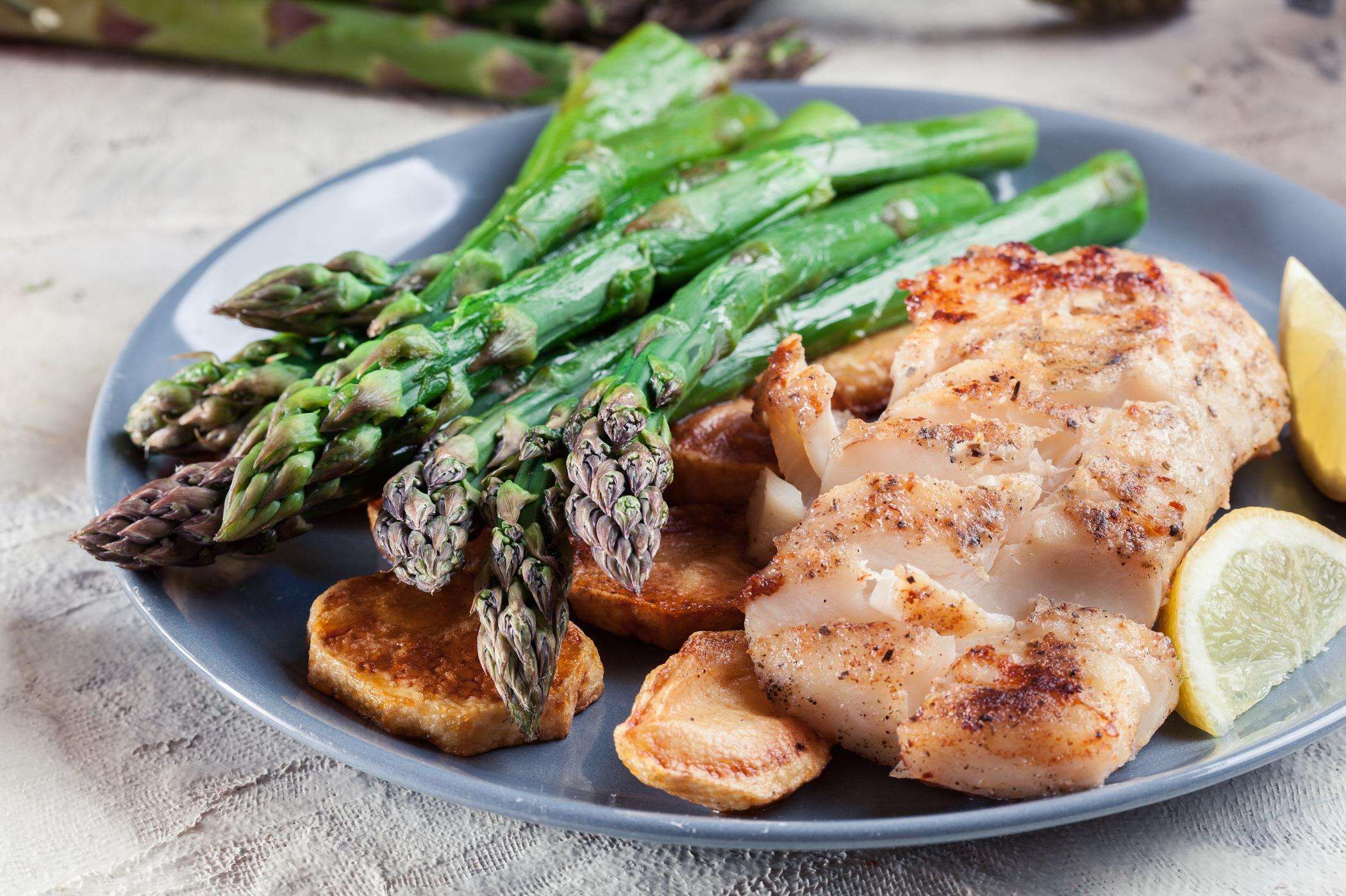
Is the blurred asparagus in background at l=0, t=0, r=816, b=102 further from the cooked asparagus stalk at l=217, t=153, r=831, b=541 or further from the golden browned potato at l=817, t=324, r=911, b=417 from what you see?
the golden browned potato at l=817, t=324, r=911, b=417

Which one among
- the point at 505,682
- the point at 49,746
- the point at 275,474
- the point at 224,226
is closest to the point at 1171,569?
the point at 505,682

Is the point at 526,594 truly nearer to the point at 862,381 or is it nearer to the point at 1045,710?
the point at 1045,710

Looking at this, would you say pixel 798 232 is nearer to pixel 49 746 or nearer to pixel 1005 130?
pixel 1005 130

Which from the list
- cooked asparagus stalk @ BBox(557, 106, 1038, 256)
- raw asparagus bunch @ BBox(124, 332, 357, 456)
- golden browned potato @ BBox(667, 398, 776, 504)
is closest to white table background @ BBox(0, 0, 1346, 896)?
raw asparagus bunch @ BBox(124, 332, 357, 456)

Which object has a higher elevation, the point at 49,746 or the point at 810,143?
the point at 810,143

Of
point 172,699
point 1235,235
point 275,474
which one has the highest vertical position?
point 275,474

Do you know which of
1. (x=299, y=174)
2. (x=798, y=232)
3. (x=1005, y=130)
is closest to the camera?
(x=798, y=232)

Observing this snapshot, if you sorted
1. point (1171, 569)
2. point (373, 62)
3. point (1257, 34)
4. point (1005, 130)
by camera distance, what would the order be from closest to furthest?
point (1171, 569) < point (1005, 130) < point (373, 62) < point (1257, 34)
